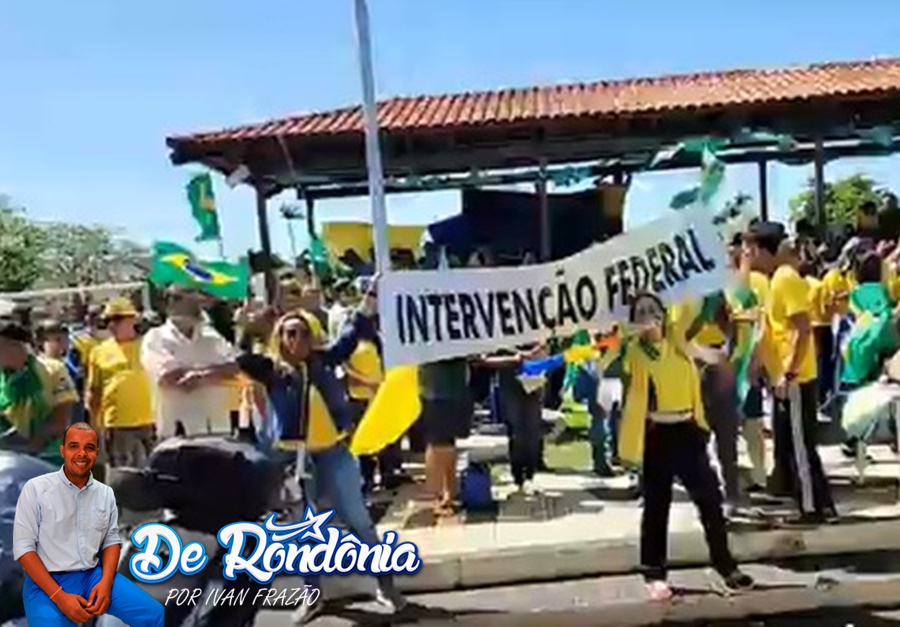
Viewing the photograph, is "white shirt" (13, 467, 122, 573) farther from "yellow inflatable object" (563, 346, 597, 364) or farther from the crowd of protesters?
"yellow inflatable object" (563, 346, 597, 364)

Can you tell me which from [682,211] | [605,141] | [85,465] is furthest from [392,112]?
[85,465]

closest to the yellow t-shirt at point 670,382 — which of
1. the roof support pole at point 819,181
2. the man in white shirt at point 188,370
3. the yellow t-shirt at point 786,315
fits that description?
the yellow t-shirt at point 786,315

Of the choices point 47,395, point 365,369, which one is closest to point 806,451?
point 365,369

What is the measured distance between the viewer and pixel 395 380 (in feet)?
24.2

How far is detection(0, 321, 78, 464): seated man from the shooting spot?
19.9ft

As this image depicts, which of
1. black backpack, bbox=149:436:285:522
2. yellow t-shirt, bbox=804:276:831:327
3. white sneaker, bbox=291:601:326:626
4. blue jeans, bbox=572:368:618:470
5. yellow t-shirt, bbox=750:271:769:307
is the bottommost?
white sneaker, bbox=291:601:326:626

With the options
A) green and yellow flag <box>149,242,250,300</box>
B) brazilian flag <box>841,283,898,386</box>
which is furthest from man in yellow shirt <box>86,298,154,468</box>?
brazilian flag <box>841,283,898,386</box>

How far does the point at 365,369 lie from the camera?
789 centimetres

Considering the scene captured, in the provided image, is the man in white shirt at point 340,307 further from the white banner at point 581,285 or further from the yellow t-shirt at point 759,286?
the yellow t-shirt at point 759,286

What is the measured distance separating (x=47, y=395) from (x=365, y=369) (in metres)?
2.24

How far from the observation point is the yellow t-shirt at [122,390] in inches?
344

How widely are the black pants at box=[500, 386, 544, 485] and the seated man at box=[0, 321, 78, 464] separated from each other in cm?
434

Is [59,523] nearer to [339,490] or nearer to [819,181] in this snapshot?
[339,490]

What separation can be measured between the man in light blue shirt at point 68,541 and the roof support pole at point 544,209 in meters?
9.85
